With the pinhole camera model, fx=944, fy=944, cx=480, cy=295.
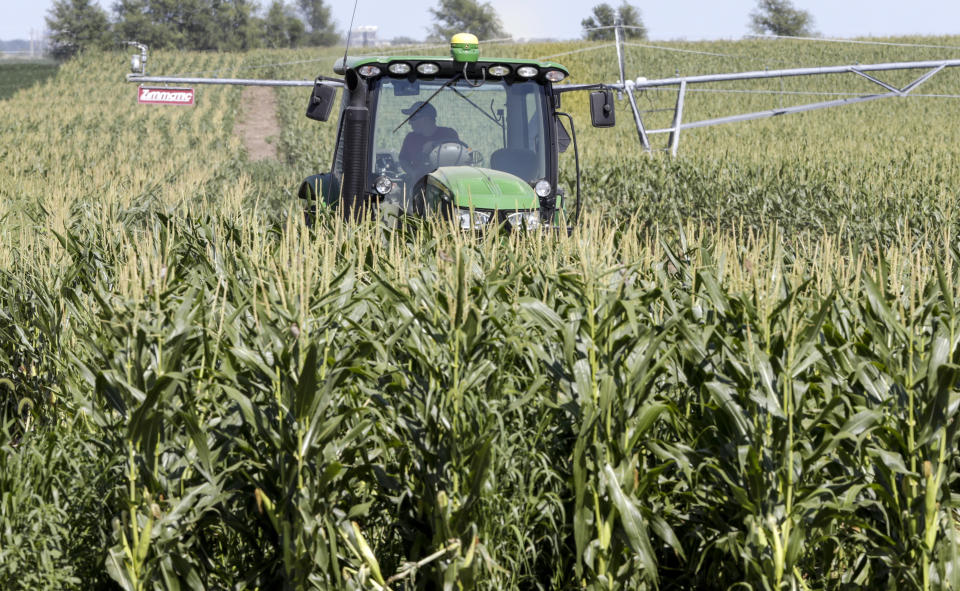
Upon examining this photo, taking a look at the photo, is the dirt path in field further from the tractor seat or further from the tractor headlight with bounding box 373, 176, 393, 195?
the tractor headlight with bounding box 373, 176, 393, 195

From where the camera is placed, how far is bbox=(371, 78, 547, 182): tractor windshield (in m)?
7.07

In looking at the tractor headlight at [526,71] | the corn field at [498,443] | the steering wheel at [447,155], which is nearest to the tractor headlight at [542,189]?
the steering wheel at [447,155]

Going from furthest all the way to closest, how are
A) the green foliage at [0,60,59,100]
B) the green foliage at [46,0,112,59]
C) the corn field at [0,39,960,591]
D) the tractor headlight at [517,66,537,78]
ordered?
the green foliage at [46,0,112,59] → the green foliage at [0,60,59,100] → the tractor headlight at [517,66,537,78] → the corn field at [0,39,960,591]

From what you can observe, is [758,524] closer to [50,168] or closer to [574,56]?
[50,168]

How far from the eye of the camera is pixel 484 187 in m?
6.46

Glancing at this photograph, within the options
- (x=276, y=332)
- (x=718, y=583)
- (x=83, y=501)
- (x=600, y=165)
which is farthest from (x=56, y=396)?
(x=600, y=165)

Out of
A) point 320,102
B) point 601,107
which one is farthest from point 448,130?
point 601,107

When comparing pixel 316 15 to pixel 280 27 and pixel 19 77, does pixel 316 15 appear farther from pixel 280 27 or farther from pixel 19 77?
pixel 19 77

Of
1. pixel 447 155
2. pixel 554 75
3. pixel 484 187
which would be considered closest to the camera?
pixel 484 187

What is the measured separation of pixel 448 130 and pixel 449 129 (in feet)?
0.05

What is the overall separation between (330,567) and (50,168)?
1280 cm

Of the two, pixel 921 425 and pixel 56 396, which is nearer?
pixel 921 425

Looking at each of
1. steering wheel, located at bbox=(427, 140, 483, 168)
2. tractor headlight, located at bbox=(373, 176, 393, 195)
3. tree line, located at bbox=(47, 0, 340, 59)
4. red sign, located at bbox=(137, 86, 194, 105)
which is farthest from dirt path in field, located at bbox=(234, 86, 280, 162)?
tree line, located at bbox=(47, 0, 340, 59)

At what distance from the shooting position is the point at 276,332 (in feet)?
11.3
